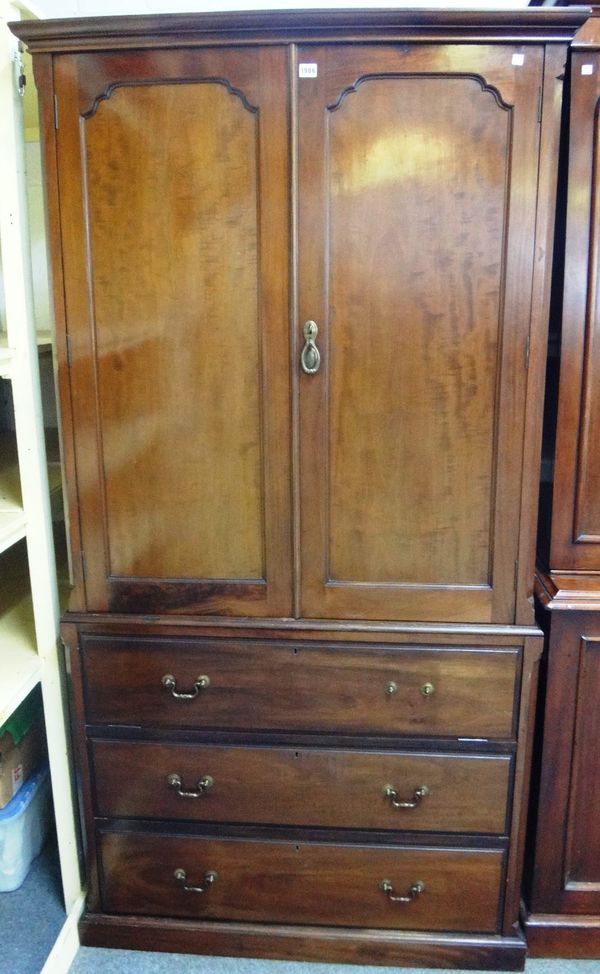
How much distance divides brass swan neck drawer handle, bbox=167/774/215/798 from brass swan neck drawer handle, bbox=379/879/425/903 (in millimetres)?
437

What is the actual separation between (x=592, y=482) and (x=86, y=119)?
1256 millimetres

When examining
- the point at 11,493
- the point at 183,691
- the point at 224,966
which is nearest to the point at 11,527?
the point at 11,493

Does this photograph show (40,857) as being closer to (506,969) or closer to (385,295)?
(506,969)

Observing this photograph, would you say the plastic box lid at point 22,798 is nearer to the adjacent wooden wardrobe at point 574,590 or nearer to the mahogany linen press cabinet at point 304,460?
the mahogany linen press cabinet at point 304,460

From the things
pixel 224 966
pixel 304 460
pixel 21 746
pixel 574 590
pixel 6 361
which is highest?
pixel 6 361

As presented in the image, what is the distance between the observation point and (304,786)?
156cm

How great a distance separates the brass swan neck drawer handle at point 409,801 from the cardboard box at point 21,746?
35.3 inches

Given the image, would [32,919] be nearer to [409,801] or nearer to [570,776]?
[409,801]

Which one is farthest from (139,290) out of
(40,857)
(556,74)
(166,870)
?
(40,857)

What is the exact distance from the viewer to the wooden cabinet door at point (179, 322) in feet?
4.46

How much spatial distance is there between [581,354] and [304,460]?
0.61 metres

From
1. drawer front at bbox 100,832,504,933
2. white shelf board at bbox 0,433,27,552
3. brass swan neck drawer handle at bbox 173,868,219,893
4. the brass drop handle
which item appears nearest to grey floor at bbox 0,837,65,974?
drawer front at bbox 100,832,504,933

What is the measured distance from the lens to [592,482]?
5.00 ft

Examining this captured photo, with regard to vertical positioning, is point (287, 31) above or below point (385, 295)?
above
